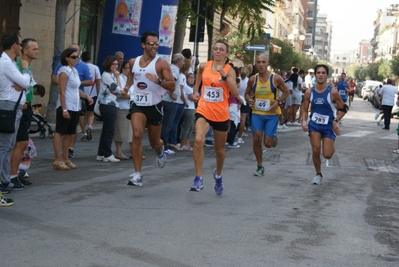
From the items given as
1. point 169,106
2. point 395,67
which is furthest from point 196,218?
point 395,67

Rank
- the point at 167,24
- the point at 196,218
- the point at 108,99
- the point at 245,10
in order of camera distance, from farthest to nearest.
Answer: the point at 245,10
the point at 167,24
the point at 108,99
the point at 196,218

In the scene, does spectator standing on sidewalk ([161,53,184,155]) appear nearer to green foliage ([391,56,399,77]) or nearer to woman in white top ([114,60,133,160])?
woman in white top ([114,60,133,160])

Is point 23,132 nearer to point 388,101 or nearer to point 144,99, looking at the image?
point 144,99

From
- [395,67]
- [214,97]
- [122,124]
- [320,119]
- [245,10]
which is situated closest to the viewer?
[214,97]

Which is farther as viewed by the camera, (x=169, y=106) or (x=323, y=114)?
(x=169, y=106)

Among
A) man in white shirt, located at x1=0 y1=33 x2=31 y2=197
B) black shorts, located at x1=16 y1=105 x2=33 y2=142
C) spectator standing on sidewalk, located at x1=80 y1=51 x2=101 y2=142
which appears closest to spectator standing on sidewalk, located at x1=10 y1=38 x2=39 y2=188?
black shorts, located at x1=16 y1=105 x2=33 y2=142

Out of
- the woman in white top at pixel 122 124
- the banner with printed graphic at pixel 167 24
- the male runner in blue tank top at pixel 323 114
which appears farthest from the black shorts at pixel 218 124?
the banner with printed graphic at pixel 167 24

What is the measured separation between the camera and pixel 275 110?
12.2 m

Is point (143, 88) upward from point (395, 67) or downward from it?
downward

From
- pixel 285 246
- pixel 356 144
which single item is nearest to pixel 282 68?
pixel 356 144

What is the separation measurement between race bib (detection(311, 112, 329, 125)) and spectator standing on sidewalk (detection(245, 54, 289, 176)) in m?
0.67

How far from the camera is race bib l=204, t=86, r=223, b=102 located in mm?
9805

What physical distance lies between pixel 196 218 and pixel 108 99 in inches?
205

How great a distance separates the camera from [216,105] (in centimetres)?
983
